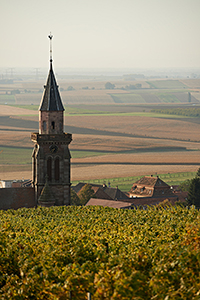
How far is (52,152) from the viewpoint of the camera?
77875 millimetres

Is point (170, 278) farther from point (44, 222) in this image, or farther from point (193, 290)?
point (44, 222)

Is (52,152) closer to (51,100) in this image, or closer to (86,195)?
(51,100)

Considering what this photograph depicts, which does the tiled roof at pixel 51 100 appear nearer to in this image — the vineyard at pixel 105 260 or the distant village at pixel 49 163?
the distant village at pixel 49 163

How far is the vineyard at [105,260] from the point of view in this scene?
29.6 metres

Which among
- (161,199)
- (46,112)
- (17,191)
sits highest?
(46,112)

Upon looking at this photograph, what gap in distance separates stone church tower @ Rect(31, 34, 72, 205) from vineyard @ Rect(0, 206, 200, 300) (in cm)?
3193

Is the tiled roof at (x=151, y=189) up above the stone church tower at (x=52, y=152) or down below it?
below

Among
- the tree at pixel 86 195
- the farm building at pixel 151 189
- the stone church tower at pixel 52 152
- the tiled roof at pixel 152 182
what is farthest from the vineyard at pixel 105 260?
the tiled roof at pixel 152 182

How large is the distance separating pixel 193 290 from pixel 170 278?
1.69 m

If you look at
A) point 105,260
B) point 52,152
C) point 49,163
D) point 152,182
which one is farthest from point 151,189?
point 105,260

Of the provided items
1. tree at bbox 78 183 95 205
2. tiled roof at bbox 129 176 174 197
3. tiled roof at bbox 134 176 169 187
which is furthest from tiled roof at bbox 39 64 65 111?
tiled roof at bbox 134 176 169 187

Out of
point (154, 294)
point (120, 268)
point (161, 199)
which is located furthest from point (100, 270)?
point (161, 199)

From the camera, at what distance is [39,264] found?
3416 centimetres

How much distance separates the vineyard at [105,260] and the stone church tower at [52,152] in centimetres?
3193
